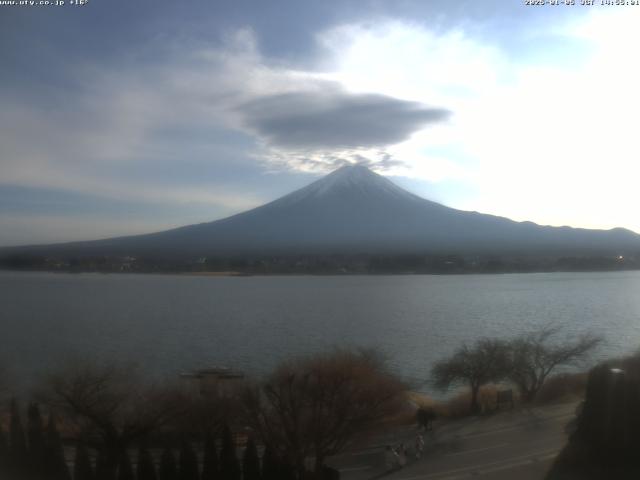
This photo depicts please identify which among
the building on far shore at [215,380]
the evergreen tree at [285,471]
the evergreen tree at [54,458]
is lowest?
the evergreen tree at [285,471]

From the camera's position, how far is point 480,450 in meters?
3.54

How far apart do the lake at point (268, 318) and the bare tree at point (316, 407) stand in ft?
3.50

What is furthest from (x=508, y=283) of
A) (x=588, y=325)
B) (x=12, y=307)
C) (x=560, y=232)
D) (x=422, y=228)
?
(x=12, y=307)

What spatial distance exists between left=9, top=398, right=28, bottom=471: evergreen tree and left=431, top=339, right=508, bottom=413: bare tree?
11.5ft

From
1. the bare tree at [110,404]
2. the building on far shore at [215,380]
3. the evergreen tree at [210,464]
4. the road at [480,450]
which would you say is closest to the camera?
the road at [480,450]

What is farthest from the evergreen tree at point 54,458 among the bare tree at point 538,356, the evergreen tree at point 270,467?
the bare tree at point 538,356

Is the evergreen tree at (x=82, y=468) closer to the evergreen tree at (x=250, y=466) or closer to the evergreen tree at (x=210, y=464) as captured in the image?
the evergreen tree at (x=210, y=464)

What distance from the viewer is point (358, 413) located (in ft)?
12.7

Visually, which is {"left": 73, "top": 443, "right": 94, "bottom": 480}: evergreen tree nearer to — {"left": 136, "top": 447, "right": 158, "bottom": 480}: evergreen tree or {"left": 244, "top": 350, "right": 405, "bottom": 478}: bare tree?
{"left": 136, "top": 447, "right": 158, "bottom": 480}: evergreen tree

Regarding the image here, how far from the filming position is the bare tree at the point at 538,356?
17.8ft

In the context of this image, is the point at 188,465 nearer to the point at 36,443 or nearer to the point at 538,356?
the point at 36,443

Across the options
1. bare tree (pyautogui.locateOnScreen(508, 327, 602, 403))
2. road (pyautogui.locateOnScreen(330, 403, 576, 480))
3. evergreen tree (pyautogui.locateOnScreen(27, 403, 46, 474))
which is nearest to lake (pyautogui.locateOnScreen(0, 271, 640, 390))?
bare tree (pyautogui.locateOnScreen(508, 327, 602, 403))

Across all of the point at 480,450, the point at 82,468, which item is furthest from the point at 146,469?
the point at 480,450

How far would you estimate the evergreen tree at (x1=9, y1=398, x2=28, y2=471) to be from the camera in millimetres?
3225
